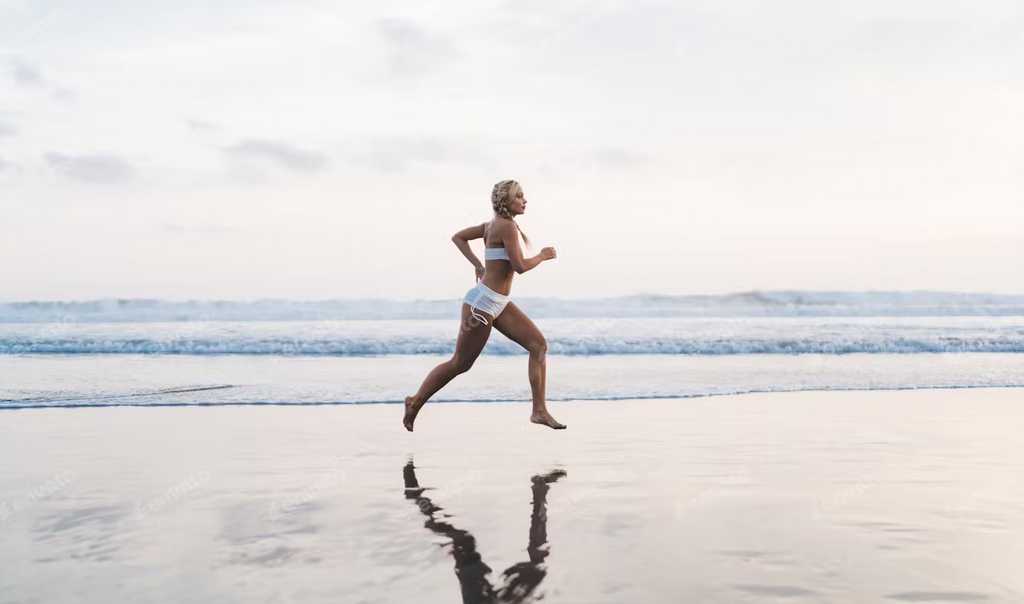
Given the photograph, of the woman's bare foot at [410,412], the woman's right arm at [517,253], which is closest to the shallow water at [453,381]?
the woman's bare foot at [410,412]

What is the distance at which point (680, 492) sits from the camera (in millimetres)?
5332

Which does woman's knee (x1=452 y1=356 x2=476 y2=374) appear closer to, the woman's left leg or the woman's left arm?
the woman's left leg

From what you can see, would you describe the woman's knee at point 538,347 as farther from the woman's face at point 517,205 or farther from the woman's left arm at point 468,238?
the woman's face at point 517,205

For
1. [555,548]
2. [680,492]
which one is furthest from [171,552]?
[680,492]

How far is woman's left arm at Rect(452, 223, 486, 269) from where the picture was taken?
7.50 metres

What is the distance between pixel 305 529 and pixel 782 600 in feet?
7.47

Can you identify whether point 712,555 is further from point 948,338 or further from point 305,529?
point 948,338

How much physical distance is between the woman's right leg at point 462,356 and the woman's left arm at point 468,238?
1.29 feet

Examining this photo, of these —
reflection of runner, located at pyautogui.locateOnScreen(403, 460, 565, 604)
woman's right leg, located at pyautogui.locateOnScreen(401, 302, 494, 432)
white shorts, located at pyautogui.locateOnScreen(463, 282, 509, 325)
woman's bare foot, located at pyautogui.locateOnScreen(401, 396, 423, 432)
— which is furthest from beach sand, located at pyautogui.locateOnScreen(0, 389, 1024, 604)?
white shorts, located at pyautogui.locateOnScreen(463, 282, 509, 325)

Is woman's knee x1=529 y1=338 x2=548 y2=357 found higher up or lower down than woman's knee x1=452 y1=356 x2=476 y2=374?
higher up

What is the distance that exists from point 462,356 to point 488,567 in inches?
141

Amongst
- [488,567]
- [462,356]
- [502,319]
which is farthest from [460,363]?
[488,567]

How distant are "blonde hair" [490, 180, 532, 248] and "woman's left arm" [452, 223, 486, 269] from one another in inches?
12.0

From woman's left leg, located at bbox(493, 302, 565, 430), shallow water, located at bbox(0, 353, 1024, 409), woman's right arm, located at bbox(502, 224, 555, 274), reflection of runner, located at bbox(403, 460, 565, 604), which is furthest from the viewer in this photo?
shallow water, located at bbox(0, 353, 1024, 409)
